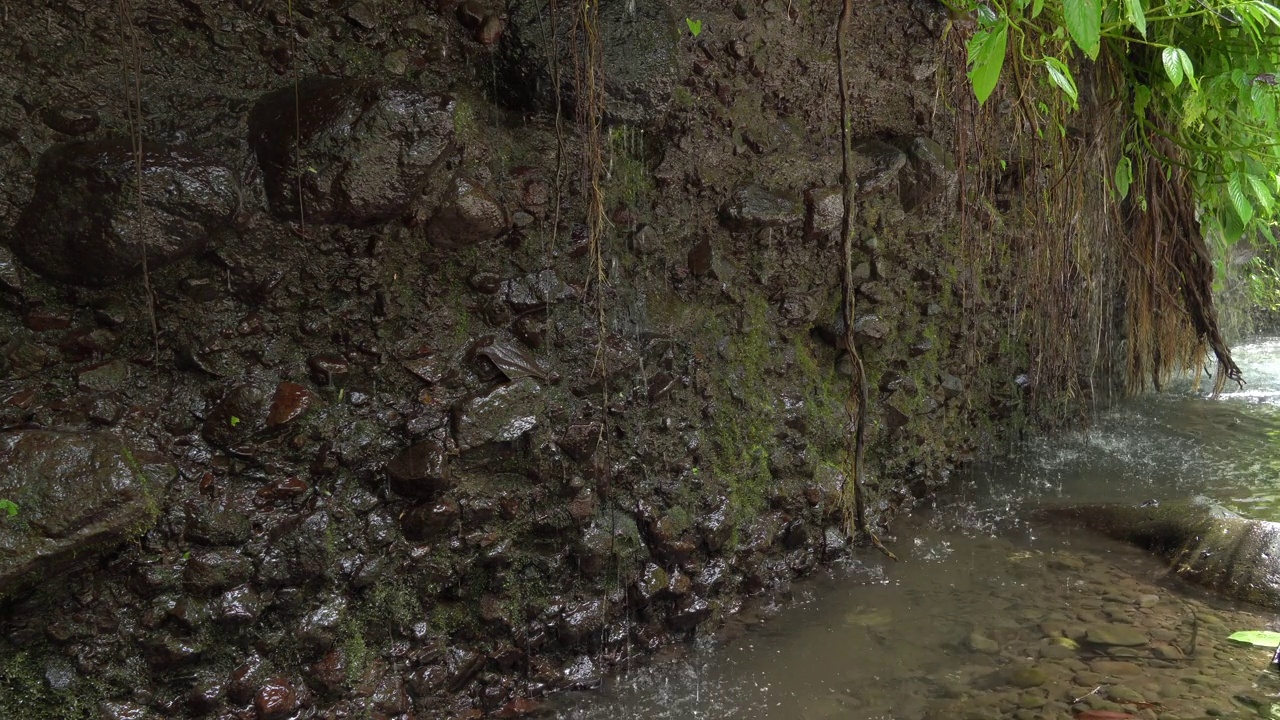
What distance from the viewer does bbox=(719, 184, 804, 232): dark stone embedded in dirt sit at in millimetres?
2869

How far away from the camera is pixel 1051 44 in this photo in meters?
3.63

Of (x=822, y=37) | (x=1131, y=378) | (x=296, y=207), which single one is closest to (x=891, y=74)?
(x=822, y=37)

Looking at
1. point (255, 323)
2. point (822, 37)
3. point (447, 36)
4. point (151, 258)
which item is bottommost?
point (255, 323)

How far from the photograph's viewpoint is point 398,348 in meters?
2.27

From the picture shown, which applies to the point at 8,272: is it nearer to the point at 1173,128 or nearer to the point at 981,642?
the point at 981,642

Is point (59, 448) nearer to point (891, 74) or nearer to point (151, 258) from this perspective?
point (151, 258)

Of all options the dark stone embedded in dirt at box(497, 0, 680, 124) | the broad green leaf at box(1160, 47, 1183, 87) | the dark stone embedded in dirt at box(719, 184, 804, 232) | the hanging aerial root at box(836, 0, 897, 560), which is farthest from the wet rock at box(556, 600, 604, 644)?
the broad green leaf at box(1160, 47, 1183, 87)

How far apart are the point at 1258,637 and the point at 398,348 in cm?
266

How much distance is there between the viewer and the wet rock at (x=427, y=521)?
2236 mm

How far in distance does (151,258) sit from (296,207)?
0.35 meters

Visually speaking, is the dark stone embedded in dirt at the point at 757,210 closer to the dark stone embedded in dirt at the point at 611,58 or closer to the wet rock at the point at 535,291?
the dark stone embedded in dirt at the point at 611,58

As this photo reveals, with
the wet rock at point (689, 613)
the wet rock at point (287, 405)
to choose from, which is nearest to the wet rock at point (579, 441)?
the wet rock at point (689, 613)

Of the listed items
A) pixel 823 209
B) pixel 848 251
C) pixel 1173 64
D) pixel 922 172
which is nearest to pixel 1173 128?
pixel 922 172

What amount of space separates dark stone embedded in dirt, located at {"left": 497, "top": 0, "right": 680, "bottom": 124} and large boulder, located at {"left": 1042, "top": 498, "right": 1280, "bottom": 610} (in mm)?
2426
